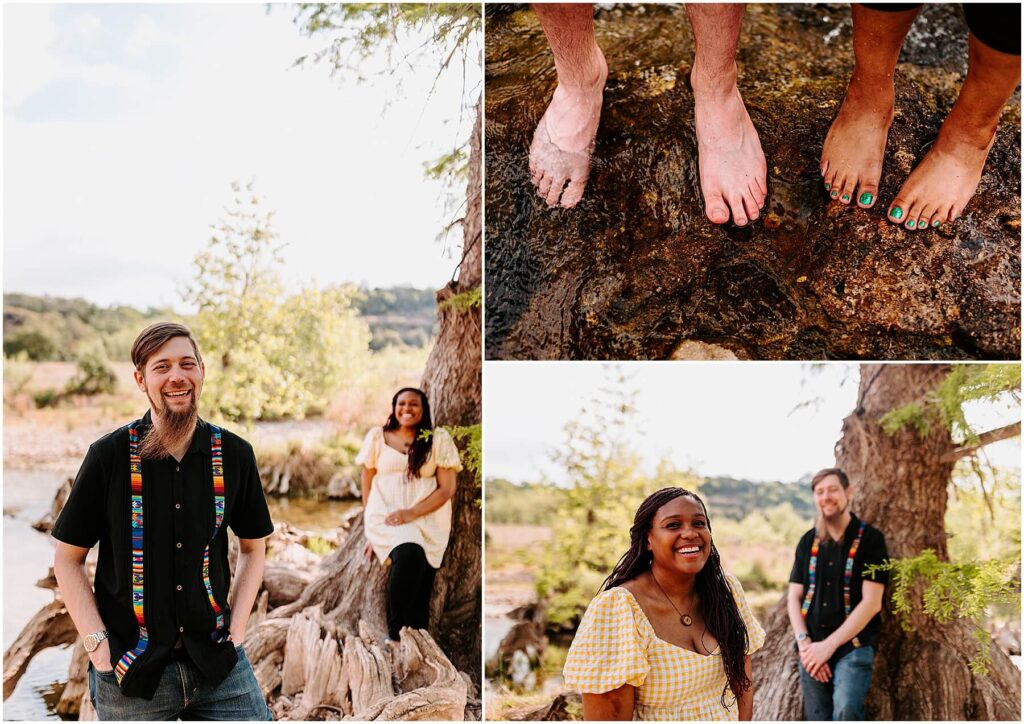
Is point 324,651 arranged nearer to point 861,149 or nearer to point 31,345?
point 31,345

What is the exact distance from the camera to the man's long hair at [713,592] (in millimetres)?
2051

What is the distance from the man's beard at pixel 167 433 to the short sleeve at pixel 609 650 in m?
1.12

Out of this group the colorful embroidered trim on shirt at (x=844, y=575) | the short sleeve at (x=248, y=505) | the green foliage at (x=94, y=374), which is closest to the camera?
the short sleeve at (x=248, y=505)

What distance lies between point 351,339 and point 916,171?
6.90 ft

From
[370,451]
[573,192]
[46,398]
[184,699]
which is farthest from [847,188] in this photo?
[46,398]

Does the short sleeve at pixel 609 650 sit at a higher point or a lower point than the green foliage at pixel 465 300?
lower

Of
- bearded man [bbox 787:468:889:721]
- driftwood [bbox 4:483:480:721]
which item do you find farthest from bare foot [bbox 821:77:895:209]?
driftwood [bbox 4:483:480:721]

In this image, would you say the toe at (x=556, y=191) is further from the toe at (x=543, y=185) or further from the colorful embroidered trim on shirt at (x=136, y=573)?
the colorful embroidered trim on shirt at (x=136, y=573)

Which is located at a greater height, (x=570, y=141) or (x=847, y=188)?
(x=570, y=141)

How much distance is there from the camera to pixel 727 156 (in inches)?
100

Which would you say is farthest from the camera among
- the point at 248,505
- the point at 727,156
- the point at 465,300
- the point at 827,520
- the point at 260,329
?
the point at 260,329

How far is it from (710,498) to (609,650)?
169cm

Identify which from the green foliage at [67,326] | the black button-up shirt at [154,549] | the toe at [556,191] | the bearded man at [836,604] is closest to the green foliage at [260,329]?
the green foliage at [67,326]

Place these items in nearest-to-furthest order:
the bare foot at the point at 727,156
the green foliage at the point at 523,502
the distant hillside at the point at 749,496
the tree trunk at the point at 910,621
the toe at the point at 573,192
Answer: the bare foot at the point at 727,156
the toe at the point at 573,192
the tree trunk at the point at 910,621
the distant hillside at the point at 749,496
the green foliage at the point at 523,502
